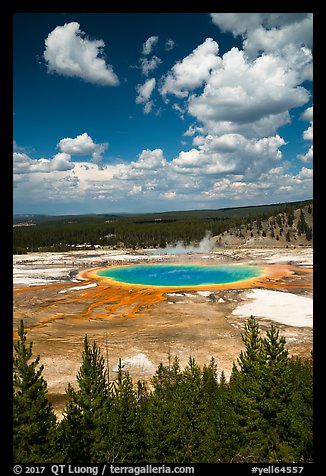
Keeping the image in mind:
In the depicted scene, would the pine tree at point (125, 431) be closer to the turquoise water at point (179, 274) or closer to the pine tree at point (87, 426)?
the pine tree at point (87, 426)

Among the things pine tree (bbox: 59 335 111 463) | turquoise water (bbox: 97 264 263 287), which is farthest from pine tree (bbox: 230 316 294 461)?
turquoise water (bbox: 97 264 263 287)

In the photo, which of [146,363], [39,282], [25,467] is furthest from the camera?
[39,282]

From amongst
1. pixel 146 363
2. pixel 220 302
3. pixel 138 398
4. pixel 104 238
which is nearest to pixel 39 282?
pixel 220 302

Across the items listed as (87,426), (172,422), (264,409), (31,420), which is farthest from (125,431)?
(264,409)

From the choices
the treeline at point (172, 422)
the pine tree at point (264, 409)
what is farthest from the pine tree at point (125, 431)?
the pine tree at point (264, 409)

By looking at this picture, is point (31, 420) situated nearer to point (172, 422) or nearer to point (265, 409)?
point (172, 422)
